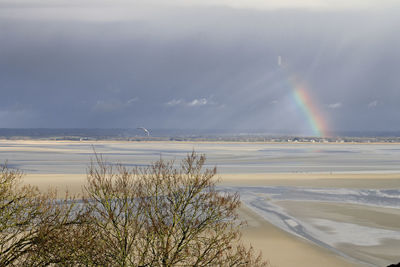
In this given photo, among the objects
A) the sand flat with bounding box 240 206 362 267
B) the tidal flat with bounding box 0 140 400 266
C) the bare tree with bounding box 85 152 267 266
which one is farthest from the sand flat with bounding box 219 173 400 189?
the bare tree with bounding box 85 152 267 266

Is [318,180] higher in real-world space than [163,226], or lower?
higher

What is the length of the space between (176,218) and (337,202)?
99.5 ft

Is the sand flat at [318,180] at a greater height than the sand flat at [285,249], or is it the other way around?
the sand flat at [318,180]

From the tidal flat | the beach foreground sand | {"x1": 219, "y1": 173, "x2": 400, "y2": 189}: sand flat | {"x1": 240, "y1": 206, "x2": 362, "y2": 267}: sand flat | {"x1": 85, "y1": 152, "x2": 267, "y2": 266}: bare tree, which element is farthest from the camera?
{"x1": 219, "y1": 173, "x2": 400, "y2": 189}: sand flat

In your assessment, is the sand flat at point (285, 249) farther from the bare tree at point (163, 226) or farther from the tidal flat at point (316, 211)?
the bare tree at point (163, 226)

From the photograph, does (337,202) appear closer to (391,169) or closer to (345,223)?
(345,223)

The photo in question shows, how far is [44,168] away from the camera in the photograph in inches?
3054

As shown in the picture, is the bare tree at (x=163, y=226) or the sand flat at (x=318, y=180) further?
the sand flat at (x=318, y=180)

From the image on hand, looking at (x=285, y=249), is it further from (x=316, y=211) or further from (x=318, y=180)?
(x=318, y=180)

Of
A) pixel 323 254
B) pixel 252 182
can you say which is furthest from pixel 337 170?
pixel 323 254

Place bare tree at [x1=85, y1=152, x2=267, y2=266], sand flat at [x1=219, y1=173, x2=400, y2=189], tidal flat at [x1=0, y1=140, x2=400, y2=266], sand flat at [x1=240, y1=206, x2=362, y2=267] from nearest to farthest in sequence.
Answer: bare tree at [x1=85, y1=152, x2=267, y2=266], sand flat at [x1=240, y1=206, x2=362, y2=267], tidal flat at [x1=0, y1=140, x2=400, y2=266], sand flat at [x1=219, y1=173, x2=400, y2=189]

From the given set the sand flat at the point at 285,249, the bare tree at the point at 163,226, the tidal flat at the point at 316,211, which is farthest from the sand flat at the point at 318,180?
the bare tree at the point at 163,226

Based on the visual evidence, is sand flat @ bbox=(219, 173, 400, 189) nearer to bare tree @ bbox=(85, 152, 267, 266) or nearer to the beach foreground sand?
the beach foreground sand

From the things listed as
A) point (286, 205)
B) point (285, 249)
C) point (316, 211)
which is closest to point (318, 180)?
point (286, 205)
